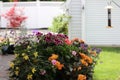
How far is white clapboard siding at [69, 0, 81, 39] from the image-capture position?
17.2 metres

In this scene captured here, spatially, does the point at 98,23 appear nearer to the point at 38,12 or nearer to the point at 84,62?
the point at 84,62

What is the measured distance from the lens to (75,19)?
57.0ft

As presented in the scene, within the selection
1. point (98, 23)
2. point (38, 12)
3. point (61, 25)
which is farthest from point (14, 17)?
point (98, 23)

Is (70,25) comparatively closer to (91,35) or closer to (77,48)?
(91,35)

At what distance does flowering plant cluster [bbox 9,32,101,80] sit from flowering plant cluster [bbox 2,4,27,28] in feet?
53.4

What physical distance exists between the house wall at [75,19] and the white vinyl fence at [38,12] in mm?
10768

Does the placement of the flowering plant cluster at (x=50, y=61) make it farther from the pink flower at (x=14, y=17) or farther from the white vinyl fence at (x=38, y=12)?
the white vinyl fence at (x=38, y=12)

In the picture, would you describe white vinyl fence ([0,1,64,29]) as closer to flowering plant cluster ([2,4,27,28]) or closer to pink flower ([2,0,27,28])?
flowering plant cluster ([2,4,27,28])

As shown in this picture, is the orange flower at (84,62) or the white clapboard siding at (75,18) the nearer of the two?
the orange flower at (84,62)

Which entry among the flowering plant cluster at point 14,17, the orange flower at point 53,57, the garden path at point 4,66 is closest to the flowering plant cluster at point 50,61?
the orange flower at point 53,57

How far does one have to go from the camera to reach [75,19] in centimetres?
1736

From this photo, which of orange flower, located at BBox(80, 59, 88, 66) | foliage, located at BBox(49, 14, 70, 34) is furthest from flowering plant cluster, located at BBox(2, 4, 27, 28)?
orange flower, located at BBox(80, 59, 88, 66)

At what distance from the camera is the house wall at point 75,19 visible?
17163 millimetres

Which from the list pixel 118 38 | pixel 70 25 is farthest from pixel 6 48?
pixel 118 38
